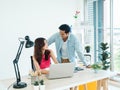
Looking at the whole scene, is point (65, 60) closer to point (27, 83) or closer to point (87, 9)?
point (27, 83)

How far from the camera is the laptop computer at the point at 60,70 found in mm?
2212

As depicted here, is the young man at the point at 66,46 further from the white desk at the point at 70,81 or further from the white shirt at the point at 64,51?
the white desk at the point at 70,81

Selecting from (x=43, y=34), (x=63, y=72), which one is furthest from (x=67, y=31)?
(x=43, y=34)

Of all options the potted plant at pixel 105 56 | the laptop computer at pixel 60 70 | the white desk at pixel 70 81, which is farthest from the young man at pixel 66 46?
the potted plant at pixel 105 56

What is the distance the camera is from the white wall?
3998mm

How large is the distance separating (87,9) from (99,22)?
54 centimetres

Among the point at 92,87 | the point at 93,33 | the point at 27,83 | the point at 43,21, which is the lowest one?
the point at 92,87

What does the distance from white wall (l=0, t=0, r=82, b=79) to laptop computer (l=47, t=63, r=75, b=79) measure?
79.0 inches

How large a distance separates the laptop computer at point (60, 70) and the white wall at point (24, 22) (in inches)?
79.0

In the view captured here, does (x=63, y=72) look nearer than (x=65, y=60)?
Yes

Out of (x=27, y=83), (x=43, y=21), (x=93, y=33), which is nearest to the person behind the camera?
(x=27, y=83)

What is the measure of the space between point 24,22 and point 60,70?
2286 millimetres

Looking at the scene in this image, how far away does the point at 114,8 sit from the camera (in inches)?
185

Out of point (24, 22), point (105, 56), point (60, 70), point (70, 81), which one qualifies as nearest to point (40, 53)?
point (60, 70)
